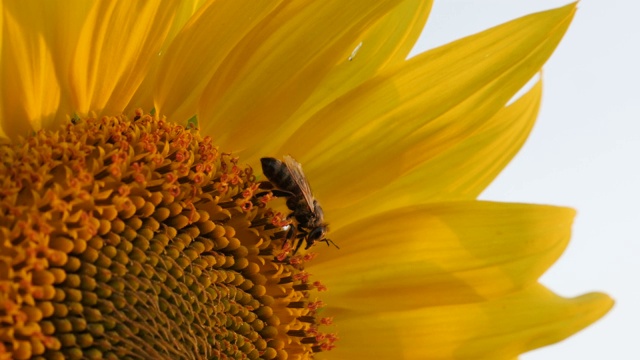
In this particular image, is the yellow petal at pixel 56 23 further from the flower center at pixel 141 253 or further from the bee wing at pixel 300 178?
the bee wing at pixel 300 178

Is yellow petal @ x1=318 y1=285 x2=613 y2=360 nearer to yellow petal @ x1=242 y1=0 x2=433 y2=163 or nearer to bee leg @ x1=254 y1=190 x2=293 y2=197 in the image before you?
bee leg @ x1=254 y1=190 x2=293 y2=197

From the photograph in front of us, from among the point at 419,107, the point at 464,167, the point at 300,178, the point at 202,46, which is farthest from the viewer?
the point at 464,167

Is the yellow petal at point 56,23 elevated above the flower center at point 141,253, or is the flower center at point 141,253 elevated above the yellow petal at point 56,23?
the yellow petal at point 56,23

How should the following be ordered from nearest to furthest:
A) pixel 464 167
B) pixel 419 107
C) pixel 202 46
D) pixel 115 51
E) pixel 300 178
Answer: pixel 115 51 < pixel 202 46 < pixel 300 178 < pixel 419 107 < pixel 464 167

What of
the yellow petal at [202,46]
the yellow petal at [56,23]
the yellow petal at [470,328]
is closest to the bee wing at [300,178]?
the yellow petal at [202,46]

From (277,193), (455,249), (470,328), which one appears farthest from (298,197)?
(470,328)

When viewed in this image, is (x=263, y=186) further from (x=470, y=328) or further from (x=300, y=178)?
(x=470, y=328)
